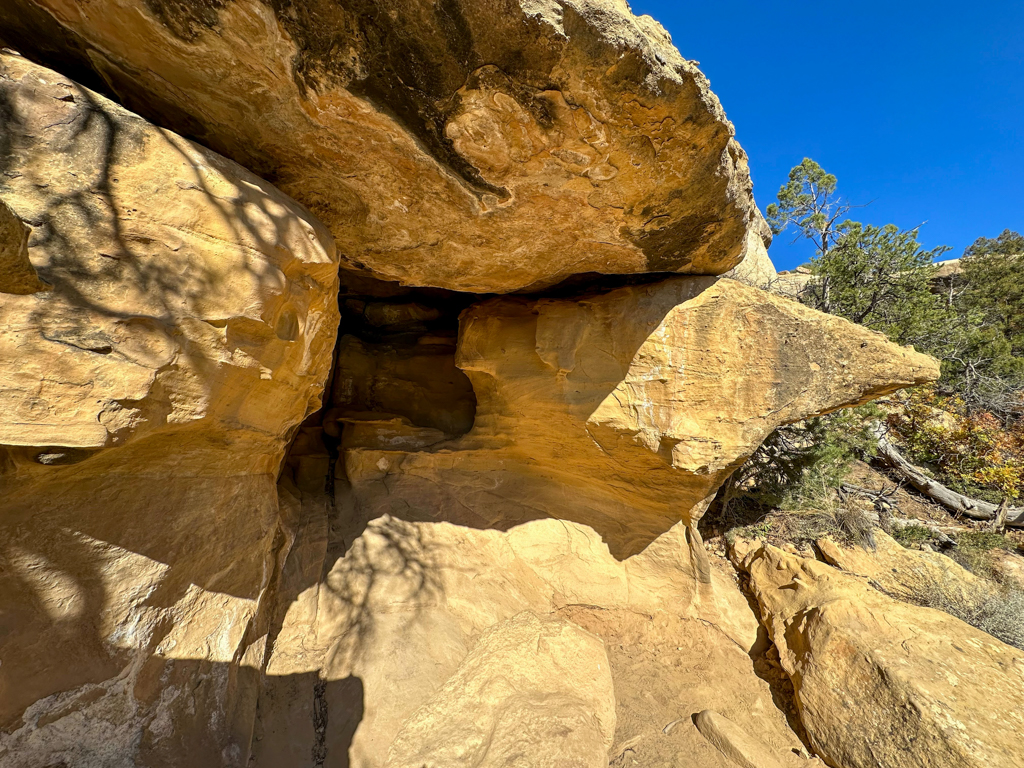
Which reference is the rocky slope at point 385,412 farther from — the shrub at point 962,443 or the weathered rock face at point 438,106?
the shrub at point 962,443

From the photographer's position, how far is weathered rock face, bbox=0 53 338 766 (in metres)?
1.28

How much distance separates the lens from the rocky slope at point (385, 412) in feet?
4.54

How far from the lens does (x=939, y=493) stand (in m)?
5.68

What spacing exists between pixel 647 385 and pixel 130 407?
2.73 m

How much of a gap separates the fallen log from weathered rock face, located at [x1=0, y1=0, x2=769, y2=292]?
241 inches

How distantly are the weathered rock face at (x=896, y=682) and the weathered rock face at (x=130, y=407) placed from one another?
11.9 ft

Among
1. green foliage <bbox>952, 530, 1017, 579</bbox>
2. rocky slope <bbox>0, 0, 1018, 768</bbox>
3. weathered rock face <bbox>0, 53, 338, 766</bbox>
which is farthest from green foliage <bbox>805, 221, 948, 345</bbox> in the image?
weathered rock face <bbox>0, 53, 338, 766</bbox>

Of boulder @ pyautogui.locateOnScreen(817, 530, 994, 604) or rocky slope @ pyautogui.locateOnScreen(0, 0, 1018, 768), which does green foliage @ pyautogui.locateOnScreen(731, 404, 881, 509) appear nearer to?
boulder @ pyautogui.locateOnScreen(817, 530, 994, 604)

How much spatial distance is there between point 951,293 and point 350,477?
11301mm

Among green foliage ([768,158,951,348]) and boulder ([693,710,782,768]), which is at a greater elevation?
green foliage ([768,158,951,348])

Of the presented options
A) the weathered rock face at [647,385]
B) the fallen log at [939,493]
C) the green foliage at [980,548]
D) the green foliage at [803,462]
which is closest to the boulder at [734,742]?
the weathered rock face at [647,385]

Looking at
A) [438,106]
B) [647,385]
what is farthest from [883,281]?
[438,106]

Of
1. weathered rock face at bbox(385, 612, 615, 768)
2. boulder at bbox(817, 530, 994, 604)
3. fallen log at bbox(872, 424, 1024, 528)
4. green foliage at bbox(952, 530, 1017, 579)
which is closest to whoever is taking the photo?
weathered rock face at bbox(385, 612, 615, 768)

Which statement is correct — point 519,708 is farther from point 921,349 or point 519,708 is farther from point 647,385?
point 921,349
